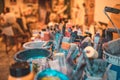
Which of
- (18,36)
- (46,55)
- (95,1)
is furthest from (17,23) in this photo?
(46,55)

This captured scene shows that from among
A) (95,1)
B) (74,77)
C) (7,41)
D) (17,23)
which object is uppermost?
(95,1)

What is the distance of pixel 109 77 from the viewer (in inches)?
28.2

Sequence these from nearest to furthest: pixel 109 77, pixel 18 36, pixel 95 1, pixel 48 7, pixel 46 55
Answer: pixel 109 77
pixel 46 55
pixel 95 1
pixel 18 36
pixel 48 7

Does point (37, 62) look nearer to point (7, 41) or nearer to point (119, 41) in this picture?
point (119, 41)

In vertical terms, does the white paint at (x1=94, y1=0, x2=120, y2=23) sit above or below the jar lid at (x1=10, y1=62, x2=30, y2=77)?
above

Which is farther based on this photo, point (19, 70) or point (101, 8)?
point (101, 8)

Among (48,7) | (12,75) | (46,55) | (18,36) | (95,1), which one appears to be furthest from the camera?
(48,7)

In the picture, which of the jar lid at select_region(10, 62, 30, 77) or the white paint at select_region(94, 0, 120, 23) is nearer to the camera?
the jar lid at select_region(10, 62, 30, 77)

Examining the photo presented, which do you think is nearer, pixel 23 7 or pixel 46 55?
pixel 46 55

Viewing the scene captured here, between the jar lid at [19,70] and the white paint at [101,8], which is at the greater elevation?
the white paint at [101,8]

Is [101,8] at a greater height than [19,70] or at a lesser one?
greater

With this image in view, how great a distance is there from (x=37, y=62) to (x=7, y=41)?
3.65m

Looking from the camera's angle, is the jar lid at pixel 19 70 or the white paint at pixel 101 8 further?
the white paint at pixel 101 8

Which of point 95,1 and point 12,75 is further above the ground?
point 95,1
